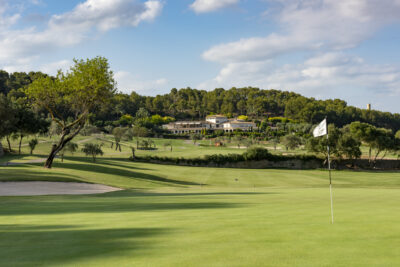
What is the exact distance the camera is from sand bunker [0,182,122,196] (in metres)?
26.9

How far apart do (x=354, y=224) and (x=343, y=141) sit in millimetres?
73913

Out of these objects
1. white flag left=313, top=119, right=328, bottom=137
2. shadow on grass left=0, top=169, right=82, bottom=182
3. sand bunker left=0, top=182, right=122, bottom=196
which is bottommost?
sand bunker left=0, top=182, right=122, bottom=196

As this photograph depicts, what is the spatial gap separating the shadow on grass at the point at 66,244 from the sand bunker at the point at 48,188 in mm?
18375

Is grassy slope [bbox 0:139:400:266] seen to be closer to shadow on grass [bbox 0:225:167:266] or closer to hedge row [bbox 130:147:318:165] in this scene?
shadow on grass [bbox 0:225:167:266]

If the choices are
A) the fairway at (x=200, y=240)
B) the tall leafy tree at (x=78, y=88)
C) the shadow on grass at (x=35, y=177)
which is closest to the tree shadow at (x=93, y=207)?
the fairway at (x=200, y=240)

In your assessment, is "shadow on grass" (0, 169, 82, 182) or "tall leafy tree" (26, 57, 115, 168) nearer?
"shadow on grass" (0, 169, 82, 182)

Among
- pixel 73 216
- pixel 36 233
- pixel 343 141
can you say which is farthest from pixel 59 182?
pixel 343 141

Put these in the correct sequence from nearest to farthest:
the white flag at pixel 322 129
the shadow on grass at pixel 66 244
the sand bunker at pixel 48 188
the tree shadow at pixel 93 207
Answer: the shadow on grass at pixel 66 244
the white flag at pixel 322 129
the tree shadow at pixel 93 207
the sand bunker at pixel 48 188

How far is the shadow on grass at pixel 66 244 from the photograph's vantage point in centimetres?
673

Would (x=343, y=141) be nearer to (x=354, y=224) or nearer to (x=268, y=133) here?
(x=354, y=224)

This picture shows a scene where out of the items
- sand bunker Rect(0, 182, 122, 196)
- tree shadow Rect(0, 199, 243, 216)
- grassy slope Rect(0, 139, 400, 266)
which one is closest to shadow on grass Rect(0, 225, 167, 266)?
grassy slope Rect(0, 139, 400, 266)

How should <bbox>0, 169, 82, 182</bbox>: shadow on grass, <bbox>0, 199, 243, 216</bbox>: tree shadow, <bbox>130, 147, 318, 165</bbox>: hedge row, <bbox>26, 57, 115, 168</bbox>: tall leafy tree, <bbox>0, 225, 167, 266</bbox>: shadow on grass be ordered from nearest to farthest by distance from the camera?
1. <bbox>0, 225, 167, 266</bbox>: shadow on grass
2. <bbox>0, 199, 243, 216</bbox>: tree shadow
3. <bbox>0, 169, 82, 182</bbox>: shadow on grass
4. <bbox>26, 57, 115, 168</bbox>: tall leafy tree
5. <bbox>130, 147, 318, 165</bbox>: hedge row

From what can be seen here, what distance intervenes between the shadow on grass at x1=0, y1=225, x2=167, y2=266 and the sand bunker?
18.4m

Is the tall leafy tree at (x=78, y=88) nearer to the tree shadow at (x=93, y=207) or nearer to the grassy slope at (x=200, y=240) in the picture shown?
the tree shadow at (x=93, y=207)
